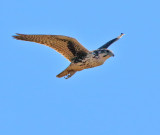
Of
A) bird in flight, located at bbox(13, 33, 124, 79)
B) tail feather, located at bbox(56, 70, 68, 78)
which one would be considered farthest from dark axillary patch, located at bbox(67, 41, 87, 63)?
tail feather, located at bbox(56, 70, 68, 78)

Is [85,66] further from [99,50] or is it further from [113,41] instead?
[113,41]

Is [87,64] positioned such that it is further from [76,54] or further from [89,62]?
[76,54]

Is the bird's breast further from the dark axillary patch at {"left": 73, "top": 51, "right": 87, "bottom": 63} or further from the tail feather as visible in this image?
the tail feather

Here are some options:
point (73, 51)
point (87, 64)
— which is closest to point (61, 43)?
point (73, 51)

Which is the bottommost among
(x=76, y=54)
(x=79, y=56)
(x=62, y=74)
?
(x=62, y=74)

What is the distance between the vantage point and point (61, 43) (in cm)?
1873

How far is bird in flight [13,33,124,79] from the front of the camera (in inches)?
720

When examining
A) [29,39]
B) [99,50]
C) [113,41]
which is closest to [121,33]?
[113,41]

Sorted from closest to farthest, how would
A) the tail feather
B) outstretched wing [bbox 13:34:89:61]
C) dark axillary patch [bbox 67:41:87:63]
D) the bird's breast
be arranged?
outstretched wing [bbox 13:34:89:61], the bird's breast, dark axillary patch [bbox 67:41:87:63], the tail feather

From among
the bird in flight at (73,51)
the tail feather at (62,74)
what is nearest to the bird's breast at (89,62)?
the bird in flight at (73,51)

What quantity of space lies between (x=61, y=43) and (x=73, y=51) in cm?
62

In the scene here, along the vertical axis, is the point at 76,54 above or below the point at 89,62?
above

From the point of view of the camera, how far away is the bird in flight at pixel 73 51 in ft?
60.0

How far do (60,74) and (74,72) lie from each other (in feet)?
1.86
